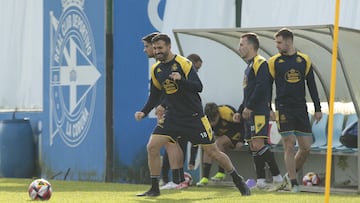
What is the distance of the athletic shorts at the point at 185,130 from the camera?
540 inches

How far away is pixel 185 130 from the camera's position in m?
13.8

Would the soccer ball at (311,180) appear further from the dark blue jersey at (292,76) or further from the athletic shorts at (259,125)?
the dark blue jersey at (292,76)

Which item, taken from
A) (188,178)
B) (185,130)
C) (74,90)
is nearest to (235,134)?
(188,178)

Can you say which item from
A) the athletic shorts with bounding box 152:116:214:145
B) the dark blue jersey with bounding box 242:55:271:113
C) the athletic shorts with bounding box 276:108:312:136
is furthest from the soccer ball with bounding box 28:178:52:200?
the athletic shorts with bounding box 276:108:312:136

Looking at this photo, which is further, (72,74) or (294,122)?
(72,74)

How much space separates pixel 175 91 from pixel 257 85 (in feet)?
4.65

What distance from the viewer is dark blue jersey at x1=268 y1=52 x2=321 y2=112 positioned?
47.8ft

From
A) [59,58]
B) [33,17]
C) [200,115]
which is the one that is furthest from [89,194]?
[33,17]

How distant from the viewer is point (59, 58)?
20.6 metres

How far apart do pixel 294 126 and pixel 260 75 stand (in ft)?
2.64

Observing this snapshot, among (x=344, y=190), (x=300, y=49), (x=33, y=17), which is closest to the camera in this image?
(x=344, y=190)

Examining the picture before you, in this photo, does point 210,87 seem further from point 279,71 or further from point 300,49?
point 279,71

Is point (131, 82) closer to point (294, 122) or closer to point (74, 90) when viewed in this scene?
point (74, 90)

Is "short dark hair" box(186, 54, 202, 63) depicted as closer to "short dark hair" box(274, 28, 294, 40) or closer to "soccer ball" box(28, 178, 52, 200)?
"short dark hair" box(274, 28, 294, 40)
